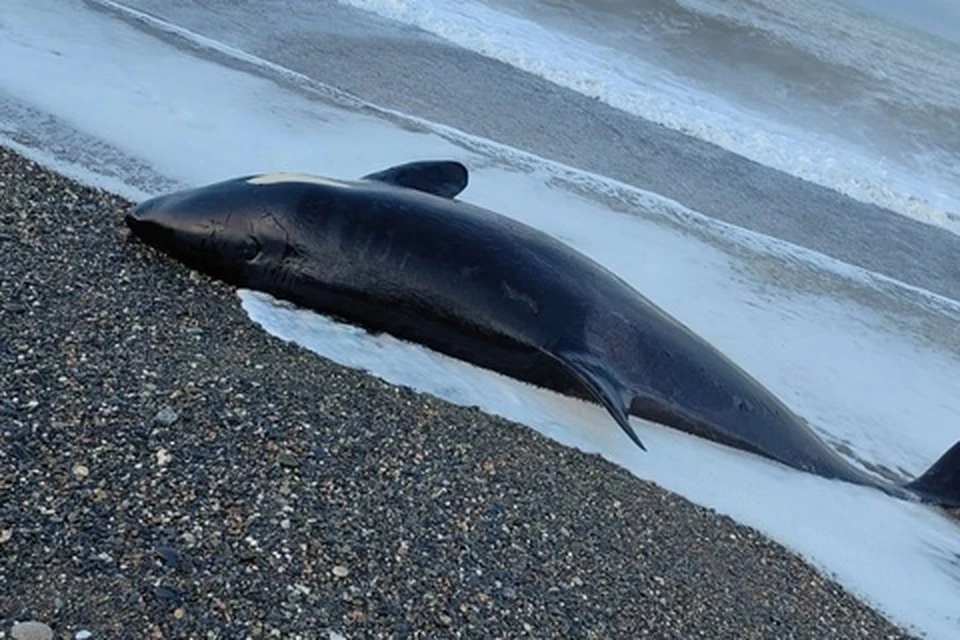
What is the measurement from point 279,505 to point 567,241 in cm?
411

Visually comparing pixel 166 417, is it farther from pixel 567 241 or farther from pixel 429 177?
pixel 567 241

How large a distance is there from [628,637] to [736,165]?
954 cm

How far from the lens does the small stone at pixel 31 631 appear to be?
264cm

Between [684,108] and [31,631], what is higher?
[684,108]

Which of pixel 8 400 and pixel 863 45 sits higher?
pixel 863 45

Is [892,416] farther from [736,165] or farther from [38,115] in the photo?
[736,165]

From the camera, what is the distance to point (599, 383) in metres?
4.77

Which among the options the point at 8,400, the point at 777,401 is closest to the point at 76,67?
the point at 8,400

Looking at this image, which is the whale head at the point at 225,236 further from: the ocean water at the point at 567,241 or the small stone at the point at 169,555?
the small stone at the point at 169,555

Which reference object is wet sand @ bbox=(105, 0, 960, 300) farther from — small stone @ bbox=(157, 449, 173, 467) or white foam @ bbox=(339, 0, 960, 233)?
small stone @ bbox=(157, 449, 173, 467)

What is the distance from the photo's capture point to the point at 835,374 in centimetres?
661

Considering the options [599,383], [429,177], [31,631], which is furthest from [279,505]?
[429,177]

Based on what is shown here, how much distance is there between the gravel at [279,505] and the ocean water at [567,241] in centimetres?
36

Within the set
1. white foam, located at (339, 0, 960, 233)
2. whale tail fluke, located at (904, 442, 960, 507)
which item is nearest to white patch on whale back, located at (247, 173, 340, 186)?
whale tail fluke, located at (904, 442, 960, 507)
